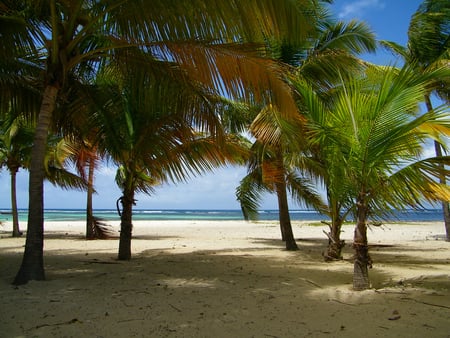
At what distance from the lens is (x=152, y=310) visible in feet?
13.3

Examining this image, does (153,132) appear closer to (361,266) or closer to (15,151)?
(361,266)

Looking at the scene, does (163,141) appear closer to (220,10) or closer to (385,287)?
(220,10)

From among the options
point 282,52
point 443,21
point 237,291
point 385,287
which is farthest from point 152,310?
point 443,21

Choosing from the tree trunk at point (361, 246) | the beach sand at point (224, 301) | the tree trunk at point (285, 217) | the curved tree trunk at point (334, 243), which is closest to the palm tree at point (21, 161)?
the beach sand at point (224, 301)

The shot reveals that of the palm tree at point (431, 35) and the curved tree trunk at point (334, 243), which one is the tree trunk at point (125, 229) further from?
the palm tree at point (431, 35)

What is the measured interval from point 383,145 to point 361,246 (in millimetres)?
1357

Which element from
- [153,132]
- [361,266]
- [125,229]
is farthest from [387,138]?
[125,229]

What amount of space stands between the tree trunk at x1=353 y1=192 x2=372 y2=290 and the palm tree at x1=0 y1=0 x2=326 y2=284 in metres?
1.95

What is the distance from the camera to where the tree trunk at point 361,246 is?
475 cm

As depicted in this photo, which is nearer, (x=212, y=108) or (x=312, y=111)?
(x=312, y=111)

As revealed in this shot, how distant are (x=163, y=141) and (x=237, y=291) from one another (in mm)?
3664

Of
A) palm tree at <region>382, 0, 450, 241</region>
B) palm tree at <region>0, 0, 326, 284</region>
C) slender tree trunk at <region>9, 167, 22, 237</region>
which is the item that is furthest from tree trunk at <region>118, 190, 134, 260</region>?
palm tree at <region>382, 0, 450, 241</region>

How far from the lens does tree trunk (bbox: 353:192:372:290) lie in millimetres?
4754

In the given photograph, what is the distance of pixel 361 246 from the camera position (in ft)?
16.0
